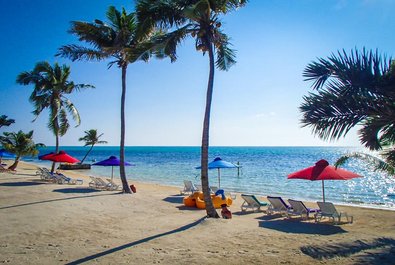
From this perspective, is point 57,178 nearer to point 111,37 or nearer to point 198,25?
point 111,37

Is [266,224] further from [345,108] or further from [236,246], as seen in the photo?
[345,108]

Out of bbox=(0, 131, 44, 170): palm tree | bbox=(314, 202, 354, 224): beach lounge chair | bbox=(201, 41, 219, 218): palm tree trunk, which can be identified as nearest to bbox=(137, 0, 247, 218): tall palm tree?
bbox=(201, 41, 219, 218): palm tree trunk

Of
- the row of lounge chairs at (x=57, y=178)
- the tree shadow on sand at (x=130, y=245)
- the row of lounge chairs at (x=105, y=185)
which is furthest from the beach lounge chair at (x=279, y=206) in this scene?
the row of lounge chairs at (x=57, y=178)

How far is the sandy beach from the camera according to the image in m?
5.84

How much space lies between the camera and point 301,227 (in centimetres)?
911

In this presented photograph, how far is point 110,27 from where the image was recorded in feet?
49.8

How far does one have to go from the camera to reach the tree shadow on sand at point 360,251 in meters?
5.81

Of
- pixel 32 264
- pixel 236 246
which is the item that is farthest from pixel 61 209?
pixel 236 246

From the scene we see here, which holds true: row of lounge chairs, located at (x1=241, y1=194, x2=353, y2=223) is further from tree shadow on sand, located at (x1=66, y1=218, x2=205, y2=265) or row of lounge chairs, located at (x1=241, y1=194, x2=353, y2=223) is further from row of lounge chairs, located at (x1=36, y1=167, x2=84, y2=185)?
row of lounge chairs, located at (x1=36, y1=167, x2=84, y2=185)

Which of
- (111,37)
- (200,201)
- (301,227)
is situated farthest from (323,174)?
(111,37)

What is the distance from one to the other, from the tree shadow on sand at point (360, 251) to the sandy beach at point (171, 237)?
0.06 feet

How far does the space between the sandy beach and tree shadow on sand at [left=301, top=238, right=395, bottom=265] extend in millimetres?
17

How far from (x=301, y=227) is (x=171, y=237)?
4.09 m

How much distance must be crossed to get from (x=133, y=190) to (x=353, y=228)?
10.8 meters
